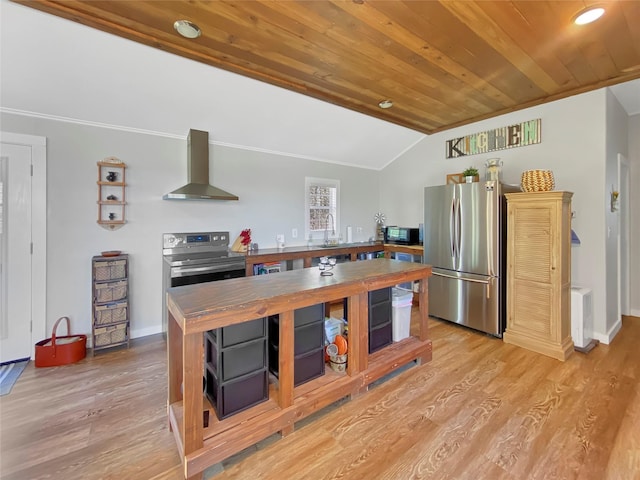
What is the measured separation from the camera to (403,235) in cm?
471

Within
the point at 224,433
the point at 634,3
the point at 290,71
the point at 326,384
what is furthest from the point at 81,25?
the point at 634,3

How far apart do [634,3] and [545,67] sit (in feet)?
2.66

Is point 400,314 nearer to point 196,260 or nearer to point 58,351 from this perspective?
point 196,260

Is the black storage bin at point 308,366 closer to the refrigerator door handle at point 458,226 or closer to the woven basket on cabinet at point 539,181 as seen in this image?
the refrigerator door handle at point 458,226

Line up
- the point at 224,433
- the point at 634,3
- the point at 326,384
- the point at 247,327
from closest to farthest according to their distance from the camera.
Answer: the point at 224,433
the point at 247,327
the point at 634,3
the point at 326,384

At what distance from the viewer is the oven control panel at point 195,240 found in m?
3.48

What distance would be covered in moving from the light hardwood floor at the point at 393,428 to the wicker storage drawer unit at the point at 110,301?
11.3 inches

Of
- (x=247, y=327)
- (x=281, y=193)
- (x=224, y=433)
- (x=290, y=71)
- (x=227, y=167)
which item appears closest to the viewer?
(x=224, y=433)

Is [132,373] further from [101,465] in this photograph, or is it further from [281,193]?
[281,193]

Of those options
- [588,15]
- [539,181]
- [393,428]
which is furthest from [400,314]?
[588,15]

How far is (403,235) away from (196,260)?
10.3 feet

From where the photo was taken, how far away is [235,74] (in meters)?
2.84

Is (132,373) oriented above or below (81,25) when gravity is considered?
below

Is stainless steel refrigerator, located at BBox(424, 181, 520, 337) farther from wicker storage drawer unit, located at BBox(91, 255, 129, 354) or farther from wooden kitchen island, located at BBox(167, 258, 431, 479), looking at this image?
wicker storage drawer unit, located at BBox(91, 255, 129, 354)
